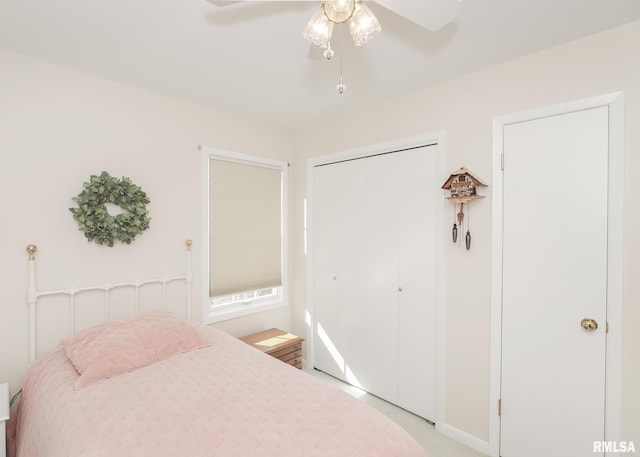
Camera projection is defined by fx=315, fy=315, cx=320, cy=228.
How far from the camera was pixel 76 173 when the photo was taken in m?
2.12

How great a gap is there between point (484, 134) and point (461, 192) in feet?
1.36

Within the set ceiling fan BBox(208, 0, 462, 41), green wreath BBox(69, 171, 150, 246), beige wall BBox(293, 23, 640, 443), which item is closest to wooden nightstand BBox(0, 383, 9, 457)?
green wreath BBox(69, 171, 150, 246)

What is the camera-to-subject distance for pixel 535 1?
58.2 inches

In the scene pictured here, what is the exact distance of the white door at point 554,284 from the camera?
174 centimetres

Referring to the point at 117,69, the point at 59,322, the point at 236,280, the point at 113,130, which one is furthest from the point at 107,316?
the point at 117,69

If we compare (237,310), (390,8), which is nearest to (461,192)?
(390,8)

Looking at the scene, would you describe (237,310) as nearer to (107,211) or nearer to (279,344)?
(279,344)

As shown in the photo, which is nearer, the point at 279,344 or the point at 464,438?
the point at 464,438

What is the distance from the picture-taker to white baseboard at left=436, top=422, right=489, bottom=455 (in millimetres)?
2111

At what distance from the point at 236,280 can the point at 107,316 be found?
3.44 feet

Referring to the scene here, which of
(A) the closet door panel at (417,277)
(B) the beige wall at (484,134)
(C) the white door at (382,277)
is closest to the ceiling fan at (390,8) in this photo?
(B) the beige wall at (484,134)

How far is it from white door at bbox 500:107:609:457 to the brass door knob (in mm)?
13

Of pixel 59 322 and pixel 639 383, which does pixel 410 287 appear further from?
pixel 59 322

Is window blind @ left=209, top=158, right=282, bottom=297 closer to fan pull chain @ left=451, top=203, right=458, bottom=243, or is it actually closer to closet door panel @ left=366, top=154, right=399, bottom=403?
closet door panel @ left=366, top=154, right=399, bottom=403
